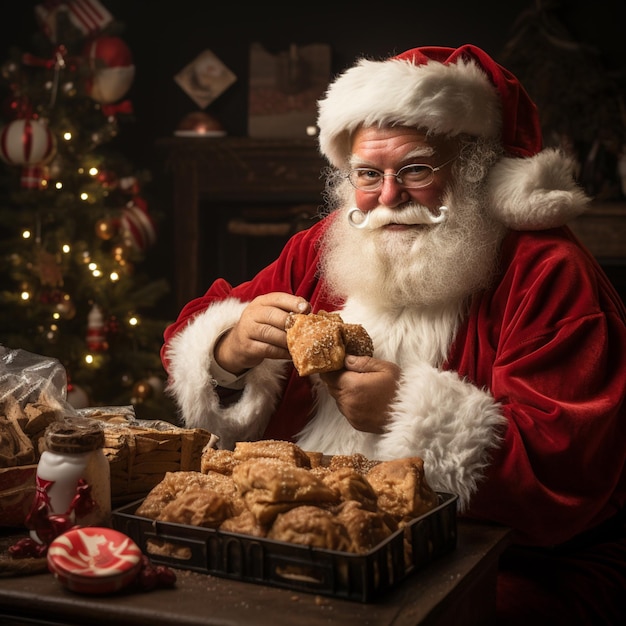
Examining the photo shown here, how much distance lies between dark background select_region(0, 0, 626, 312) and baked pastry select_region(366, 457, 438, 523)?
4.13 metres

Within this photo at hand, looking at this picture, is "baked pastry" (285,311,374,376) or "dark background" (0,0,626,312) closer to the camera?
"baked pastry" (285,311,374,376)

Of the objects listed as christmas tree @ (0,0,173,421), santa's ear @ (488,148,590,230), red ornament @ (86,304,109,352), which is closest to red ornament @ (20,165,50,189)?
christmas tree @ (0,0,173,421)

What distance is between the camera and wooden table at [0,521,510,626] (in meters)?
1.11

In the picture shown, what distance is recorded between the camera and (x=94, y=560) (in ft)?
3.91

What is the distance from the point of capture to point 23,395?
161 cm

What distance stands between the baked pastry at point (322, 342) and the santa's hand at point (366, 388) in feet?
0.09

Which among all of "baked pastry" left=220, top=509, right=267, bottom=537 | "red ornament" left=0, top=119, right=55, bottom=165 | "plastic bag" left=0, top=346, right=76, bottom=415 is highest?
"red ornament" left=0, top=119, right=55, bottom=165

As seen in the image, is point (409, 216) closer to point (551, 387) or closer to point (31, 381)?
point (551, 387)

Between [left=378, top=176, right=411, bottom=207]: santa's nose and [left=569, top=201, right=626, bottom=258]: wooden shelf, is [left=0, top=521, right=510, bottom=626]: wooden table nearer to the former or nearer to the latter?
[left=378, top=176, right=411, bottom=207]: santa's nose

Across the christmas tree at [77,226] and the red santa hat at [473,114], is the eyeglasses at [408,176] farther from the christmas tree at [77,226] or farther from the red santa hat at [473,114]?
the christmas tree at [77,226]

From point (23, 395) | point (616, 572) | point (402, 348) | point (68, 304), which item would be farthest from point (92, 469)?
point (68, 304)

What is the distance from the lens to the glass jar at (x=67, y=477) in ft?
4.26

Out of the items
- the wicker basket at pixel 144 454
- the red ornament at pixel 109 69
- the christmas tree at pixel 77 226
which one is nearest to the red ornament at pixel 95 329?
the christmas tree at pixel 77 226

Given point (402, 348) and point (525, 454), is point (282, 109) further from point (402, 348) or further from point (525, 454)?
point (525, 454)
